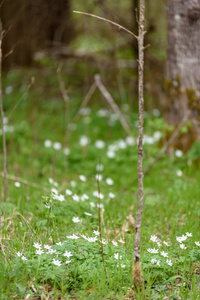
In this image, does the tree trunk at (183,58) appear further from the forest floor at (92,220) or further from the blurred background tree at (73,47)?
the blurred background tree at (73,47)

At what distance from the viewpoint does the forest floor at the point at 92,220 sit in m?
2.47

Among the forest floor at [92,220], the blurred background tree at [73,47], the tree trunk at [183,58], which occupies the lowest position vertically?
the forest floor at [92,220]

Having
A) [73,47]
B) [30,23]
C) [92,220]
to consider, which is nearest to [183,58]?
[92,220]

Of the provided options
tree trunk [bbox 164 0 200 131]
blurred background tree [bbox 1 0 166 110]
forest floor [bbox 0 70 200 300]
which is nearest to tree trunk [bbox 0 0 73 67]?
blurred background tree [bbox 1 0 166 110]

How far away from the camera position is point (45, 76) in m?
8.69

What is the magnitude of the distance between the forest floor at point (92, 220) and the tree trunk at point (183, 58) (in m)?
0.48

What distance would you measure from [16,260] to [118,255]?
28.7 inches

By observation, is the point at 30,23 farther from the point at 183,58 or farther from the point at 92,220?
the point at 92,220

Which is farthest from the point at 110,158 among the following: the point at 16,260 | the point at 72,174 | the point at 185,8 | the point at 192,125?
the point at 16,260

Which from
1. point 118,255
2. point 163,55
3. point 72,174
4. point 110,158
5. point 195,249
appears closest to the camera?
point 118,255

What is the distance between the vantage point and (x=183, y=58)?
4.86 meters

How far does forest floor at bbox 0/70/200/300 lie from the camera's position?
247cm

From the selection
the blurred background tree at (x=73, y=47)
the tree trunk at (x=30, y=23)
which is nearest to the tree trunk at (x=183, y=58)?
the blurred background tree at (x=73, y=47)

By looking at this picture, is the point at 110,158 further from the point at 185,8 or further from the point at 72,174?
the point at 185,8
